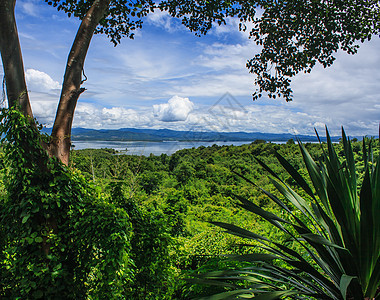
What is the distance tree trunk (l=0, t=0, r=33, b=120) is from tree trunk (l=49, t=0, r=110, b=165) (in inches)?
14.5

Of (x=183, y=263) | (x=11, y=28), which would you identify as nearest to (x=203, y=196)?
(x=183, y=263)

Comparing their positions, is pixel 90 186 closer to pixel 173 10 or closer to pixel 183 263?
pixel 183 263

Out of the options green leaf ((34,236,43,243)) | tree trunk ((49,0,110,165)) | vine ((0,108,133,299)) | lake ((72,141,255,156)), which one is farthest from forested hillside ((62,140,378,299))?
green leaf ((34,236,43,243))

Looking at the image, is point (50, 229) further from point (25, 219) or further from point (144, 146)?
point (144, 146)

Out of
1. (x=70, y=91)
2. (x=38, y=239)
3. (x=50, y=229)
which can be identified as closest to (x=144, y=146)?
(x=70, y=91)

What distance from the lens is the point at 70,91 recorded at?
3254mm

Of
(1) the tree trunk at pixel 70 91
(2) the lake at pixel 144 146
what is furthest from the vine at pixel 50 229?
(2) the lake at pixel 144 146

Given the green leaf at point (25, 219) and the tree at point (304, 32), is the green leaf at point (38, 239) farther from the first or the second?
the tree at point (304, 32)

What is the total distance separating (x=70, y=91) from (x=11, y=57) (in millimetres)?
668

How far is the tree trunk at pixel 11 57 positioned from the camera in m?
2.88

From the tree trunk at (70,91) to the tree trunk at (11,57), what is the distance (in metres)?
0.37

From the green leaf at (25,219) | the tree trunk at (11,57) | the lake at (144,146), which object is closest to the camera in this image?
the green leaf at (25,219)

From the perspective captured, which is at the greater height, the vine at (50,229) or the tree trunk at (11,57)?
the tree trunk at (11,57)

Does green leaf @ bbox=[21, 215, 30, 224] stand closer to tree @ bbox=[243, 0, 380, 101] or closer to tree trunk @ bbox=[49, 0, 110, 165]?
tree trunk @ bbox=[49, 0, 110, 165]
